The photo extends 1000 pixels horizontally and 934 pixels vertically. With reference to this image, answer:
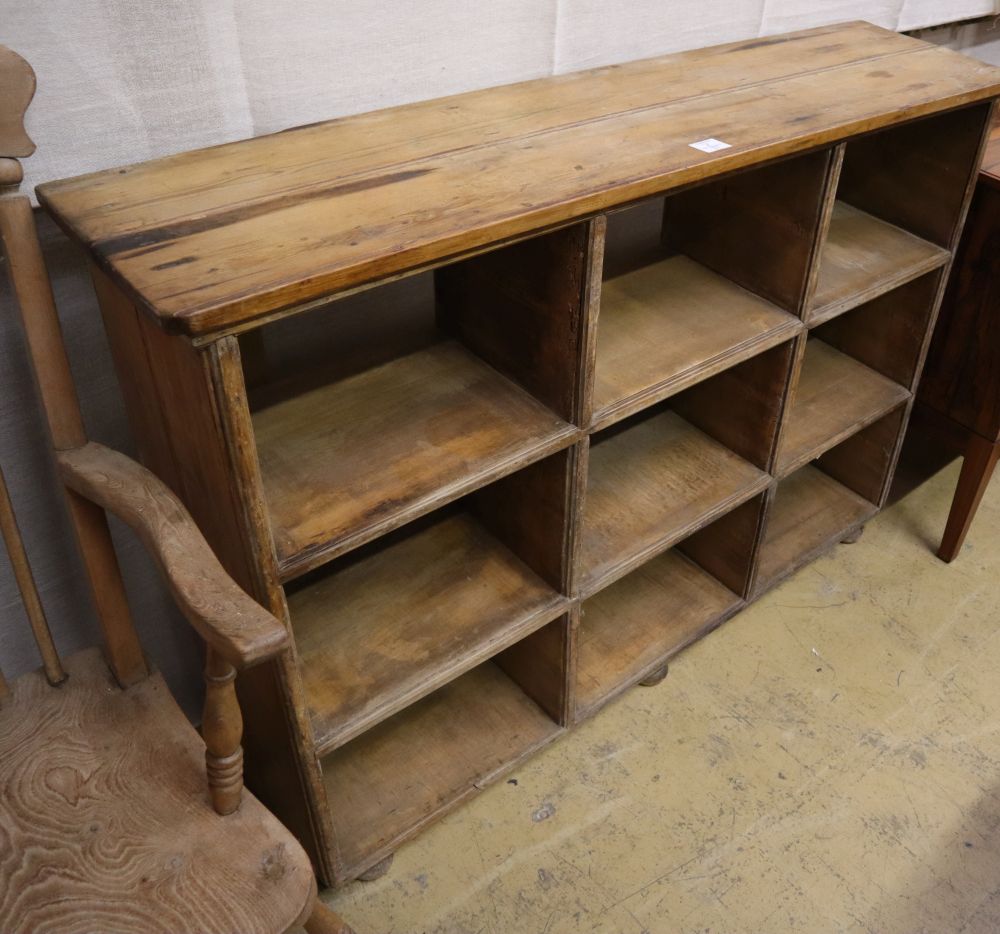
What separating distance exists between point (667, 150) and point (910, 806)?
4.32 feet

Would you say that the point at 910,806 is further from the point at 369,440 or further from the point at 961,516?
the point at 369,440

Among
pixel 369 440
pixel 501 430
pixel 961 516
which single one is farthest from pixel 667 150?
pixel 961 516

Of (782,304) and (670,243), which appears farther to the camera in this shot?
(670,243)

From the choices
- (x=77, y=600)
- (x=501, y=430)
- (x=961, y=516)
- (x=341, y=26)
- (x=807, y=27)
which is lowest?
(x=961, y=516)

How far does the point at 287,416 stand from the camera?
4.68 ft

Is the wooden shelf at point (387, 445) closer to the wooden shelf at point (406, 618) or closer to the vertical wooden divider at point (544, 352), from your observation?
the vertical wooden divider at point (544, 352)

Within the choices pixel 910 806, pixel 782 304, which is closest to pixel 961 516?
pixel 910 806

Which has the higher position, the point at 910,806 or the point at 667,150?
the point at 667,150

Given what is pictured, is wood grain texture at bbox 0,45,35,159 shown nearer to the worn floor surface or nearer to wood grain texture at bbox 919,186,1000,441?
the worn floor surface

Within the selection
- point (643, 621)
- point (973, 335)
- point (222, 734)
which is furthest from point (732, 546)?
point (222, 734)

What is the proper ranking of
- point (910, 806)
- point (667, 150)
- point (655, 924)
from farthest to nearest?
point (910, 806) → point (655, 924) → point (667, 150)

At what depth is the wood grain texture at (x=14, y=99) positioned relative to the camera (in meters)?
1.01

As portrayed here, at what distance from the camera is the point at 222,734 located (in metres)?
1.11

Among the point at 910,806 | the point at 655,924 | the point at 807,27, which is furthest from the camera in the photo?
the point at 807,27
